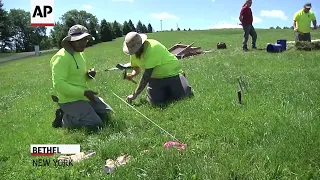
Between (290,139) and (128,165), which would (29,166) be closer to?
→ (128,165)

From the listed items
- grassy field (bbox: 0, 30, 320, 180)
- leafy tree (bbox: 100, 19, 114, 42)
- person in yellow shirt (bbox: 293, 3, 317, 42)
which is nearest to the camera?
grassy field (bbox: 0, 30, 320, 180)

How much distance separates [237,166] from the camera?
4004mm

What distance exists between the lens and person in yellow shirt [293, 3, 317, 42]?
1558 centimetres

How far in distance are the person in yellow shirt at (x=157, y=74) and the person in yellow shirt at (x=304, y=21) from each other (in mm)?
9630

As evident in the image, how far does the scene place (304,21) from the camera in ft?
51.2

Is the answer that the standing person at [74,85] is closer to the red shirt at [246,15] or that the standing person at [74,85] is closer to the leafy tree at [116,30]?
the red shirt at [246,15]

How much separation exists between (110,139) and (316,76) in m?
5.52

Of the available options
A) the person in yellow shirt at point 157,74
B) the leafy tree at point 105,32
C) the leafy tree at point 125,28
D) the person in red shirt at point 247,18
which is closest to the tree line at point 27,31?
the leafy tree at point 125,28

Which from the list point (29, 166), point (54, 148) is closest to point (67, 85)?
point (54, 148)

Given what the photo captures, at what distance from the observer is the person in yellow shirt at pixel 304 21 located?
1558 centimetres

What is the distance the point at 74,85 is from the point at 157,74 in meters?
1.84

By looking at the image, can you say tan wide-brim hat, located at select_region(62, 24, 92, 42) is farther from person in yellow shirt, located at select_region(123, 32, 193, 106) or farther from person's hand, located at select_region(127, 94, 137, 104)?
person's hand, located at select_region(127, 94, 137, 104)

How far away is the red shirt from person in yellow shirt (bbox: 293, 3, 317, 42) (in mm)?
1829

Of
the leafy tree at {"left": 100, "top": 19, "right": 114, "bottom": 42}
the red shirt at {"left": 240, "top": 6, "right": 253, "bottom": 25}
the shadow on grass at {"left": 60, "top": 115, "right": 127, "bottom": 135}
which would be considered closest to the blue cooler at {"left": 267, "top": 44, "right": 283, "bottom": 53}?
the red shirt at {"left": 240, "top": 6, "right": 253, "bottom": 25}
